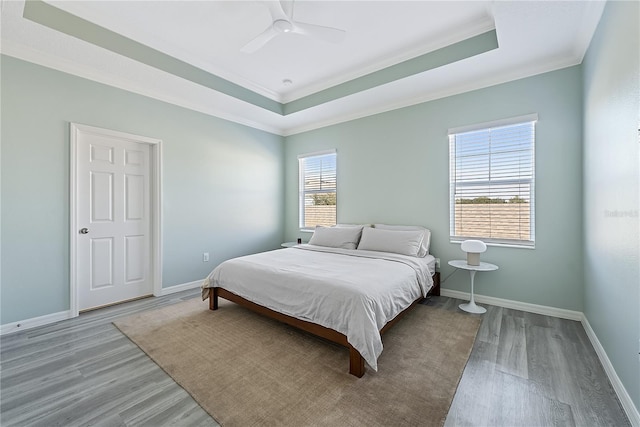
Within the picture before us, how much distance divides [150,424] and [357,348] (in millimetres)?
1265

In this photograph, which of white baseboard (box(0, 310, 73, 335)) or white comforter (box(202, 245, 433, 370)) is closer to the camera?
white comforter (box(202, 245, 433, 370))

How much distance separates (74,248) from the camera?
2842 millimetres

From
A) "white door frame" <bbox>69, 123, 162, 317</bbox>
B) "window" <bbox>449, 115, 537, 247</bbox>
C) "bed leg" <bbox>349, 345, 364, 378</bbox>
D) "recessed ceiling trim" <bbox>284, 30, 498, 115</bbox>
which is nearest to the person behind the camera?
"bed leg" <bbox>349, 345, 364, 378</bbox>

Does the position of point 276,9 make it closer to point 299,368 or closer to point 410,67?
point 410,67

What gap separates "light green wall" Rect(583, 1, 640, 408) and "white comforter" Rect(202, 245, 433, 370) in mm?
1332

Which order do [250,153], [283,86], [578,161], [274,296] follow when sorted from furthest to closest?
[250,153] < [283,86] < [578,161] < [274,296]

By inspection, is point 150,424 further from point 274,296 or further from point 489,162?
point 489,162

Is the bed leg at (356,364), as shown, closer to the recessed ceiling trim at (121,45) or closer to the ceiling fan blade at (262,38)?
the ceiling fan blade at (262,38)

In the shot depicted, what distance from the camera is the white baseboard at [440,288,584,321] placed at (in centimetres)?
271

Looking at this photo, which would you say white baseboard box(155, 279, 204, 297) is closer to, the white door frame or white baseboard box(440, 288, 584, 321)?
the white door frame

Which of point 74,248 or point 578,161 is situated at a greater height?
point 578,161

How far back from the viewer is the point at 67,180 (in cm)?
281

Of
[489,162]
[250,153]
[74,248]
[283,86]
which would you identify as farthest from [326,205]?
[74,248]

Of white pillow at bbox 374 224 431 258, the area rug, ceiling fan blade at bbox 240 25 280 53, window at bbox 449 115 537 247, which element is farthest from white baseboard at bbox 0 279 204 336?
window at bbox 449 115 537 247
